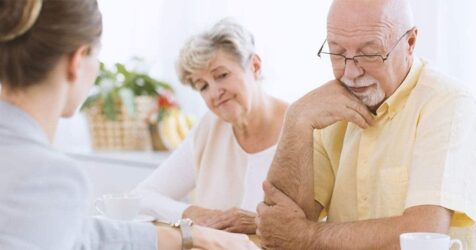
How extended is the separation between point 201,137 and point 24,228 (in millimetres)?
1670

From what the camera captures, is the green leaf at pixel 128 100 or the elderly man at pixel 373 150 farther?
the green leaf at pixel 128 100

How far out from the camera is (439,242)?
1536 millimetres

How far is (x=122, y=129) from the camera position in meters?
4.39

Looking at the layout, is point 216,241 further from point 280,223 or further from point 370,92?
point 370,92

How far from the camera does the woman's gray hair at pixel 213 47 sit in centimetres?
272

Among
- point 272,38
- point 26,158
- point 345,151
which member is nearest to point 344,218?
point 345,151

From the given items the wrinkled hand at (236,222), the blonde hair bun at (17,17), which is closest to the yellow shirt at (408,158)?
the wrinkled hand at (236,222)

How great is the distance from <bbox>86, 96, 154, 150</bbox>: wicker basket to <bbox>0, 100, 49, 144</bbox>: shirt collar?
9.66ft

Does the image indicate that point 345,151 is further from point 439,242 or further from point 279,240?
point 439,242

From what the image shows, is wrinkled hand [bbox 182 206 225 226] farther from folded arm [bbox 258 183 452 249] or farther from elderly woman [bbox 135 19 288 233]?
folded arm [bbox 258 183 452 249]

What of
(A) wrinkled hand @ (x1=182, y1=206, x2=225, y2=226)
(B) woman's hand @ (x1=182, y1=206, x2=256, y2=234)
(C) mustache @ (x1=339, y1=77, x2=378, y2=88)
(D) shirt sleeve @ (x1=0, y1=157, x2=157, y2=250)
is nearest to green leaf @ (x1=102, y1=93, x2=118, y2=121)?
(A) wrinkled hand @ (x1=182, y1=206, x2=225, y2=226)

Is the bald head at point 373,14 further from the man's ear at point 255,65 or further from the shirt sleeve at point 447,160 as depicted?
the man's ear at point 255,65

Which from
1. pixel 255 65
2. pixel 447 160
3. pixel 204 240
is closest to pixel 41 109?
pixel 204 240

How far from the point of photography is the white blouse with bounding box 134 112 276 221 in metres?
2.79
